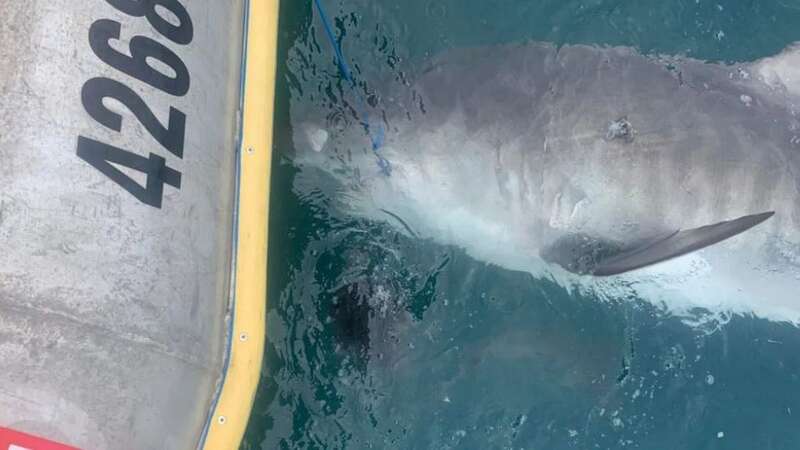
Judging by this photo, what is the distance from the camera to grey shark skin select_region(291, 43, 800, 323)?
318cm

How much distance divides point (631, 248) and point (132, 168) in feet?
6.40

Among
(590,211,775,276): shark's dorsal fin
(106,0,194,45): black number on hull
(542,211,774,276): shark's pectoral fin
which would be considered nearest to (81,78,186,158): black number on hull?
(106,0,194,45): black number on hull

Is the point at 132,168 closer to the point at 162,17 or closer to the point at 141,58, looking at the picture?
the point at 141,58

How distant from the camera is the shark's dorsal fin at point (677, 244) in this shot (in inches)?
119

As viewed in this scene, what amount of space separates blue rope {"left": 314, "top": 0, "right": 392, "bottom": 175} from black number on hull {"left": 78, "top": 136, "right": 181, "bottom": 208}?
0.92 metres

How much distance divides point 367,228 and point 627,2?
1.77 metres

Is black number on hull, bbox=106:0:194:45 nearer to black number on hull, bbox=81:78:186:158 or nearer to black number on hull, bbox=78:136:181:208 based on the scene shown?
black number on hull, bbox=81:78:186:158

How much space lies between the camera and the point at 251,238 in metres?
2.88

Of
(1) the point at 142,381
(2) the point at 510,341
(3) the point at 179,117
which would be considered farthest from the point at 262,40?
(2) the point at 510,341

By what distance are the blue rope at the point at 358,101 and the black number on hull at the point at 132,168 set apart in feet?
3.01

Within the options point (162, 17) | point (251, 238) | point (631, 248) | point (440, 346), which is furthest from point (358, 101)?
point (631, 248)

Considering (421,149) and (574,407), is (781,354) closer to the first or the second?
(574,407)

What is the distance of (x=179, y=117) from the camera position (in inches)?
105

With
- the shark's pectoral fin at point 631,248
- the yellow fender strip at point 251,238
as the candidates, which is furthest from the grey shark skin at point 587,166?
the yellow fender strip at point 251,238
